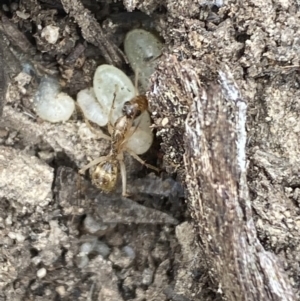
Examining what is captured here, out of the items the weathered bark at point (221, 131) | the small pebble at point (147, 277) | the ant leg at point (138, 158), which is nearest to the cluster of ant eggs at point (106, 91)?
the ant leg at point (138, 158)

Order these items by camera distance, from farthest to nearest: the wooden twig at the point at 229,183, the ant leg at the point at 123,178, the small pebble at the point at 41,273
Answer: the ant leg at the point at 123,178
the small pebble at the point at 41,273
the wooden twig at the point at 229,183

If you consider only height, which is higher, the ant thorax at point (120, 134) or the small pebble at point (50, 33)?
the small pebble at point (50, 33)

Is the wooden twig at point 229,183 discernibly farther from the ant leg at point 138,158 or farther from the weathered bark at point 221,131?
the ant leg at point 138,158

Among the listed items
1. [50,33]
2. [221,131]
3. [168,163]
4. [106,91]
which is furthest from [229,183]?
[50,33]

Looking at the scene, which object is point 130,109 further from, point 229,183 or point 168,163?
point 229,183

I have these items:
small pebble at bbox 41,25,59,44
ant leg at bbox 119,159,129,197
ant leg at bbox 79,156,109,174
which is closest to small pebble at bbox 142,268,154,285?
ant leg at bbox 119,159,129,197

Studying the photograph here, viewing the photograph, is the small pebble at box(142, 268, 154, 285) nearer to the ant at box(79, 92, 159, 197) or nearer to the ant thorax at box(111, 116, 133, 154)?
the ant at box(79, 92, 159, 197)

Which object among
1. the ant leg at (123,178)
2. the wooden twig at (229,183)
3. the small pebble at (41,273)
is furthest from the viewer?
the ant leg at (123,178)
